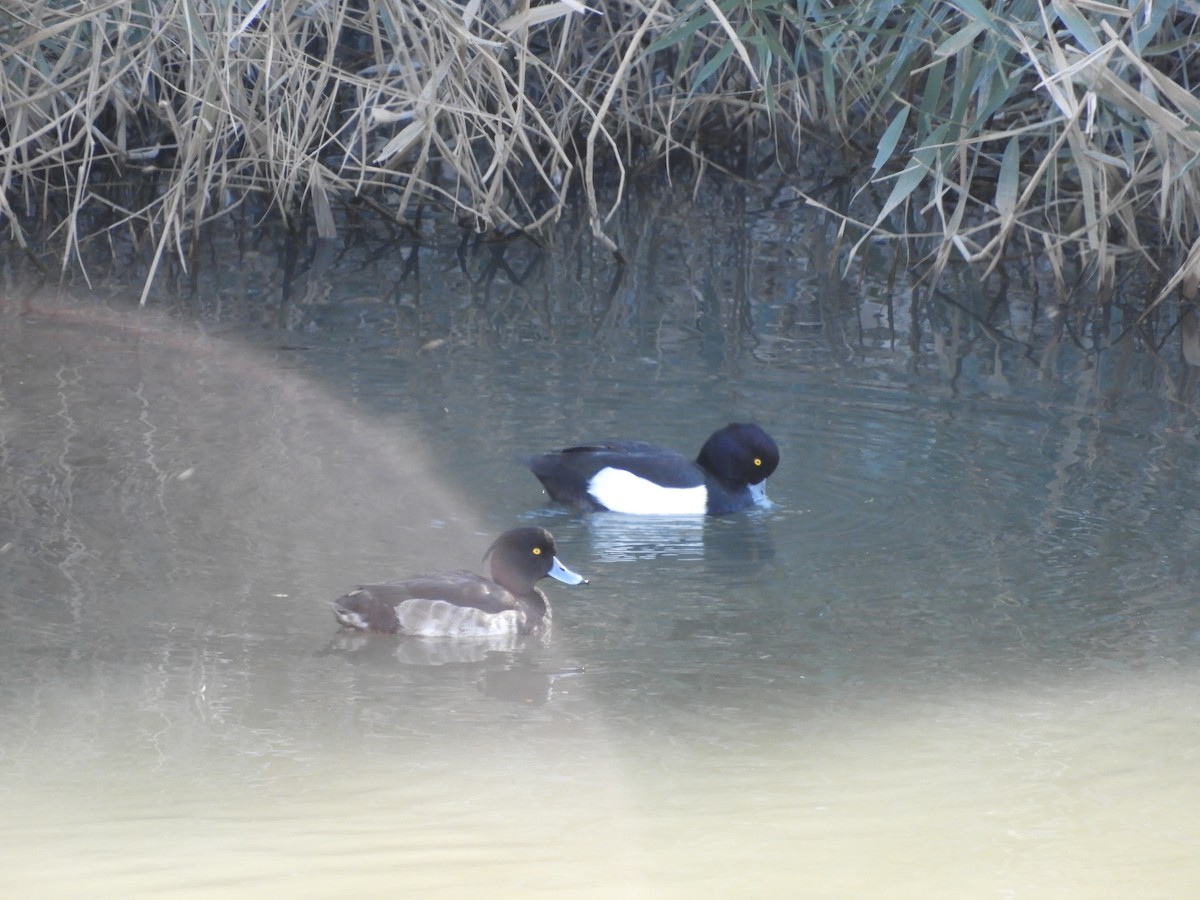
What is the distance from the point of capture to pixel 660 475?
6844 mm

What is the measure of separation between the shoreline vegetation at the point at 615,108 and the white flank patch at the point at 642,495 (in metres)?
1.85

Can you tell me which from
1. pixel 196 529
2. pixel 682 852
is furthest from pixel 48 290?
pixel 682 852

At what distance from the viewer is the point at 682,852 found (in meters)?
3.94

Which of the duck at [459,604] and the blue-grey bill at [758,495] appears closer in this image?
the duck at [459,604]

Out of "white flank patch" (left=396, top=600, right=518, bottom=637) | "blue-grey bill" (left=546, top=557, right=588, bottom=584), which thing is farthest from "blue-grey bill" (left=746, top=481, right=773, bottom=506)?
"white flank patch" (left=396, top=600, right=518, bottom=637)

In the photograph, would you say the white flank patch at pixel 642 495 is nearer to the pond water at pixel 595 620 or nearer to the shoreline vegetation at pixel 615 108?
the pond water at pixel 595 620

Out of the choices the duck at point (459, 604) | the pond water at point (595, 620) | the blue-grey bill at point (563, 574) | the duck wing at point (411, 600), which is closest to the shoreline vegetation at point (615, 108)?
the pond water at point (595, 620)

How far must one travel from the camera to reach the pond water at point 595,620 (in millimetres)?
3961

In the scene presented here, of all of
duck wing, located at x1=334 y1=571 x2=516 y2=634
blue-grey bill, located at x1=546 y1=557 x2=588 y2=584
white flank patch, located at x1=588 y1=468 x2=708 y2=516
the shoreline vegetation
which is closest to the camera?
duck wing, located at x1=334 y1=571 x2=516 y2=634

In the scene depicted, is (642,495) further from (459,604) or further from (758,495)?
(459,604)

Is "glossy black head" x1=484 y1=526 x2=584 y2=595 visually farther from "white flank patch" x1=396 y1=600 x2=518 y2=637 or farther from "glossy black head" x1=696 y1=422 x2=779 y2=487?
"glossy black head" x1=696 y1=422 x2=779 y2=487

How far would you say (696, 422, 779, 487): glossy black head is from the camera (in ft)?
22.6

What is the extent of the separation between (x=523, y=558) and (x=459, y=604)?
0.31 meters

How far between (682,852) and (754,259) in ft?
28.3
